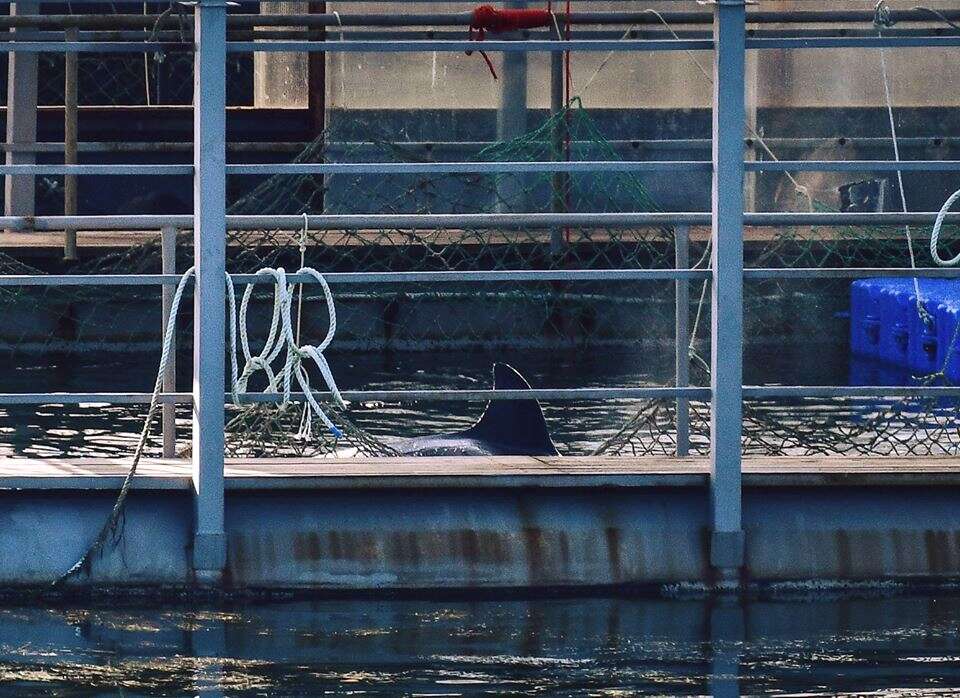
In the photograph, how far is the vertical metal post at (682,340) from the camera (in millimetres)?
6938

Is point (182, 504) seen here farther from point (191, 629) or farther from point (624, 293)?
point (624, 293)

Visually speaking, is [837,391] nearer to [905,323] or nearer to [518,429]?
[518,429]

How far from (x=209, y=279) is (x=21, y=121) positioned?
11.6 meters

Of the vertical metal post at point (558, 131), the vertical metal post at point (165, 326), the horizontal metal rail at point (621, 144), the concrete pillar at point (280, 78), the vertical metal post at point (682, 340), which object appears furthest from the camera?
the concrete pillar at point (280, 78)

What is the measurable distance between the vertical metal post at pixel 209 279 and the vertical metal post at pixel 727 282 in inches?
69.2

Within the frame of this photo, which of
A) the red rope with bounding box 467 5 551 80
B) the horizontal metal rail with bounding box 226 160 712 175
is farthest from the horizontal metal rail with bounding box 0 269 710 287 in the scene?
the red rope with bounding box 467 5 551 80

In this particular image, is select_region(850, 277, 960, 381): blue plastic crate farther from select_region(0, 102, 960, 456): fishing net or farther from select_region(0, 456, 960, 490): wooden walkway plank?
select_region(0, 456, 960, 490): wooden walkway plank

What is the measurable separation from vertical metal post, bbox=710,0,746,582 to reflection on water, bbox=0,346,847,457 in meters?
3.55

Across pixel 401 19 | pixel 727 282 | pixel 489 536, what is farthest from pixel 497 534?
pixel 401 19

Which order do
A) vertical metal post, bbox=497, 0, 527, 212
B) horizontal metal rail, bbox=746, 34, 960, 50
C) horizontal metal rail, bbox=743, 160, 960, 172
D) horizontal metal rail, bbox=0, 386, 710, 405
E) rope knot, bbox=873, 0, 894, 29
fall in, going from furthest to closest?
vertical metal post, bbox=497, 0, 527, 212 < rope knot, bbox=873, 0, 894, 29 < horizontal metal rail, bbox=746, 34, 960, 50 < horizontal metal rail, bbox=0, 386, 710, 405 < horizontal metal rail, bbox=743, 160, 960, 172

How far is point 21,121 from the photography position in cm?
1709

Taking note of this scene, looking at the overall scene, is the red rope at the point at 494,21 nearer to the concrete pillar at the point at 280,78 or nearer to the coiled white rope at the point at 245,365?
the coiled white rope at the point at 245,365

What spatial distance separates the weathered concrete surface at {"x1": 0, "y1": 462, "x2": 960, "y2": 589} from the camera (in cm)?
636

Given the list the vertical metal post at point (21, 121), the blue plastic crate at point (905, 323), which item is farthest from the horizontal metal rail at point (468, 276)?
the vertical metal post at point (21, 121)
